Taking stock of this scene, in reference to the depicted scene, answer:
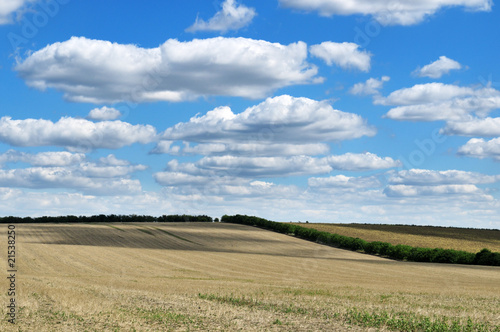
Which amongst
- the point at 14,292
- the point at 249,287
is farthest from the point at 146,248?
the point at 14,292

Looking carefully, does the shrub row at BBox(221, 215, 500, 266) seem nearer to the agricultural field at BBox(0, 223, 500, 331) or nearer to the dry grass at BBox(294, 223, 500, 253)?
the agricultural field at BBox(0, 223, 500, 331)

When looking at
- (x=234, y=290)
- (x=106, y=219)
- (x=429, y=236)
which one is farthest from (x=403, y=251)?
(x=106, y=219)

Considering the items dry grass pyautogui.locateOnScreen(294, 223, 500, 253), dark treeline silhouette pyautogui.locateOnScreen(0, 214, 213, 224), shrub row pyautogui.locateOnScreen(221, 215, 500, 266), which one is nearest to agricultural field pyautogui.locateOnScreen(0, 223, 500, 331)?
shrub row pyautogui.locateOnScreen(221, 215, 500, 266)

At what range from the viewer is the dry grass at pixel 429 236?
7606cm

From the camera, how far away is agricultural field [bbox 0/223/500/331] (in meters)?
22.2

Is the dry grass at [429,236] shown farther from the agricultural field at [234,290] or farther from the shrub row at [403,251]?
the agricultural field at [234,290]

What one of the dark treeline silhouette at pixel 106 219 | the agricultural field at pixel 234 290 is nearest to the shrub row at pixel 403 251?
the agricultural field at pixel 234 290

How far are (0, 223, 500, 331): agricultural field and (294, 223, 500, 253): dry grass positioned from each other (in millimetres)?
13878

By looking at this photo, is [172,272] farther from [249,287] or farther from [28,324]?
[28,324]

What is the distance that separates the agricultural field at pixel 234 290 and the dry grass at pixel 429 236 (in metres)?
13.9

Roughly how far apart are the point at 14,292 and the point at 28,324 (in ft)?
24.8

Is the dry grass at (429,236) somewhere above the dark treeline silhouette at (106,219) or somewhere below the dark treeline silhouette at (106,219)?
below

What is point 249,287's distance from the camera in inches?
1361

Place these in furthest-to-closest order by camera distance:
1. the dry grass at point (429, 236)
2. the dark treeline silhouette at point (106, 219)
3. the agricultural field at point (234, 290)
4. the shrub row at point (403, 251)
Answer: the dark treeline silhouette at point (106, 219)
the dry grass at point (429, 236)
the shrub row at point (403, 251)
the agricultural field at point (234, 290)
